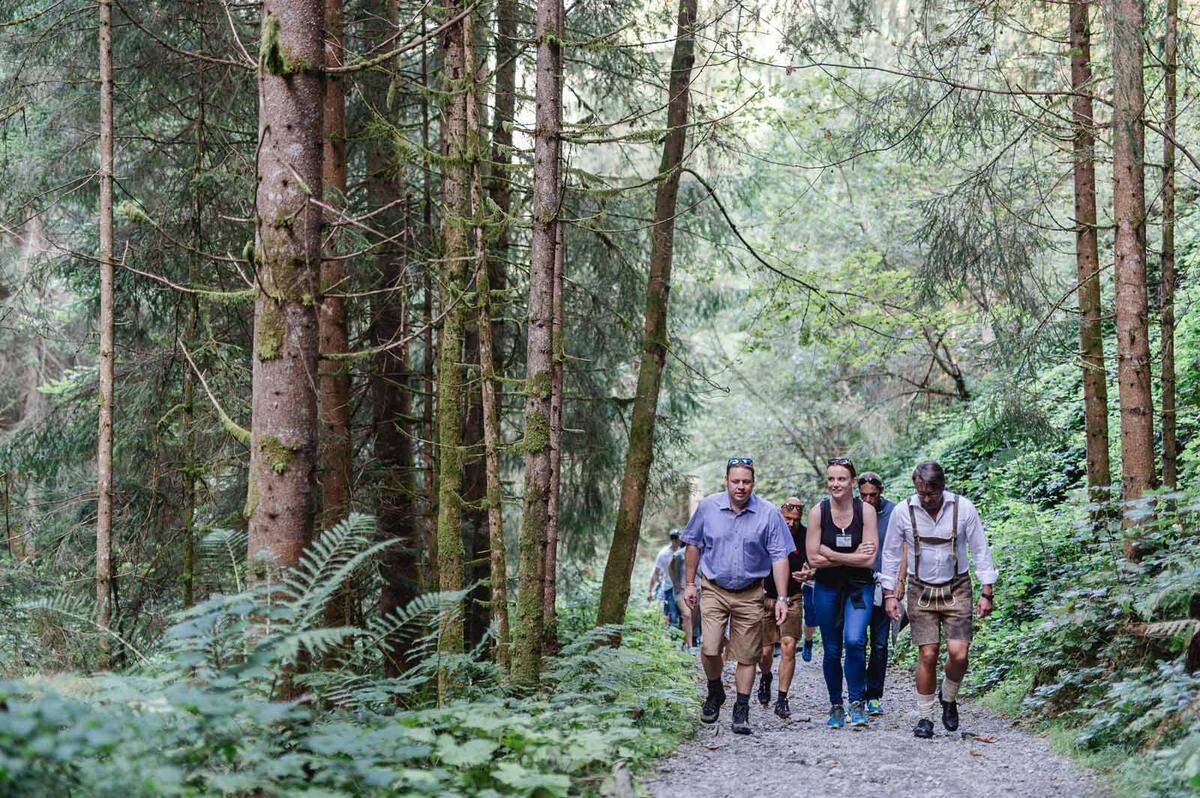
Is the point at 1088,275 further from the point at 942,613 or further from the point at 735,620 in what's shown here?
the point at 735,620

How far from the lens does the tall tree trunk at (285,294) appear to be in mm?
5121

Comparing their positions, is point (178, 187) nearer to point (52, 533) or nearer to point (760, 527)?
point (52, 533)

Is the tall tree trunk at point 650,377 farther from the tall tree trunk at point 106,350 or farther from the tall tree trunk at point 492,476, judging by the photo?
the tall tree trunk at point 106,350

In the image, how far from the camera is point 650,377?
10383 millimetres

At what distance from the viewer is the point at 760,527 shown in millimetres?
7781

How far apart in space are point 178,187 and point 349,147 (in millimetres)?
2215

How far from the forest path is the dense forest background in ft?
1.12

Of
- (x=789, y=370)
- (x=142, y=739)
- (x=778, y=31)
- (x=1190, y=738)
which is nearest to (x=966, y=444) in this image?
(x=789, y=370)

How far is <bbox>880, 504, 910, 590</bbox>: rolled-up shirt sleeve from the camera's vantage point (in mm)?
7652

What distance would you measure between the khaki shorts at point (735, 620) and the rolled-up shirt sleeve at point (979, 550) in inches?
65.7

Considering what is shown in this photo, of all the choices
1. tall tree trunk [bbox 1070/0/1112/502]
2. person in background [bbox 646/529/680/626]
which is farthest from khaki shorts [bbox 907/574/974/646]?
person in background [bbox 646/529/680/626]

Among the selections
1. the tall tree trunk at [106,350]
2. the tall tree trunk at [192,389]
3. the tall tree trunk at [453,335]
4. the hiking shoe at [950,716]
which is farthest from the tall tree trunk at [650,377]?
the tall tree trunk at [106,350]

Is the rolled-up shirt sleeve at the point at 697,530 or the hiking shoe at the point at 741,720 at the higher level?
the rolled-up shirt sleeve at the point at 697,530

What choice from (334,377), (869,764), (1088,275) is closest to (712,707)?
(869,764)
